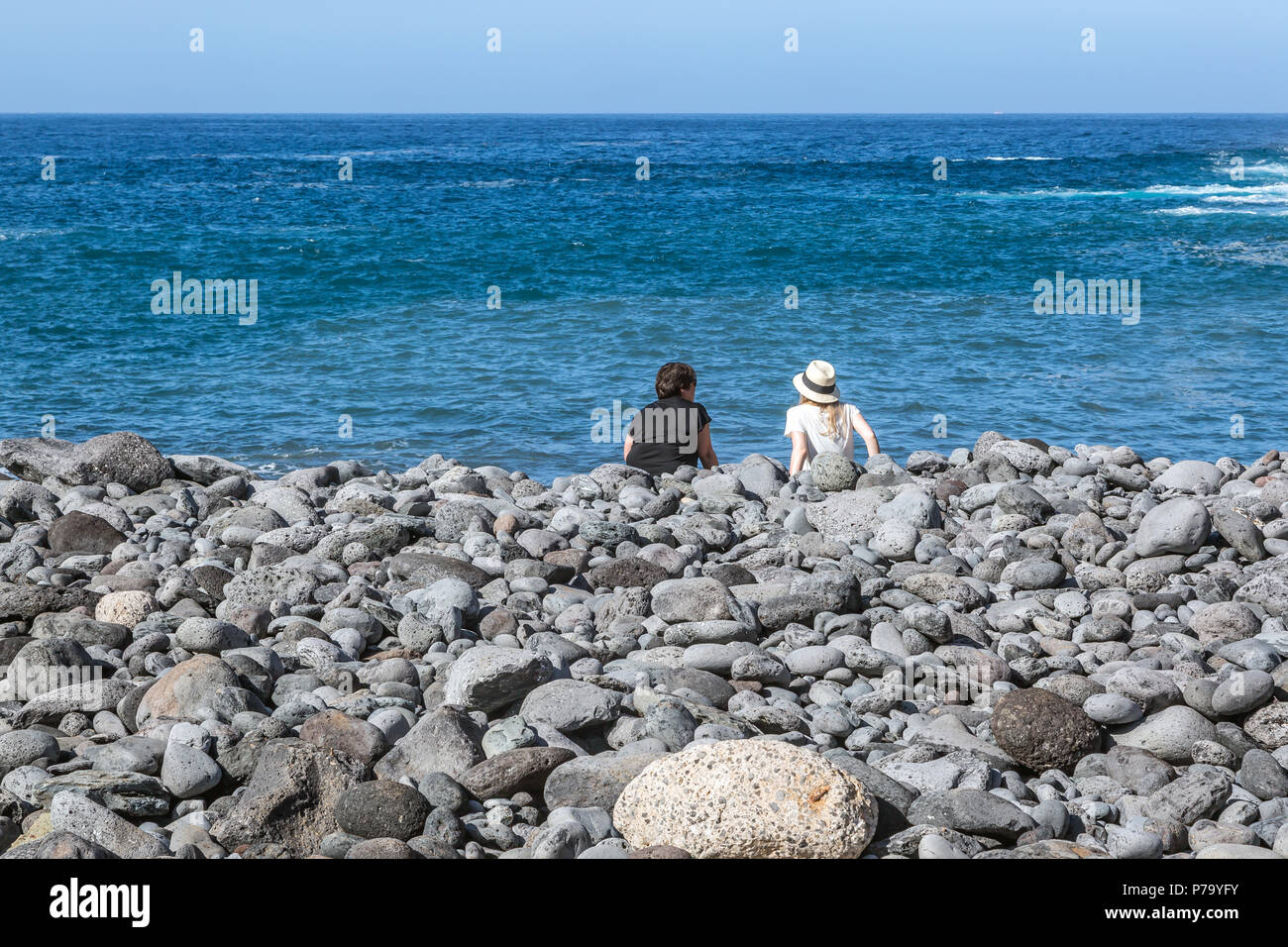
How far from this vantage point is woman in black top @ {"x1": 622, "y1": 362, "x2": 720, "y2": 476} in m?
8.42

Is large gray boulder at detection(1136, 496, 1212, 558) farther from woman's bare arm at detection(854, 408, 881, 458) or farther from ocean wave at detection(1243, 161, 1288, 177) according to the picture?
ocean wave at detection(1243, 161, 1288, 177)

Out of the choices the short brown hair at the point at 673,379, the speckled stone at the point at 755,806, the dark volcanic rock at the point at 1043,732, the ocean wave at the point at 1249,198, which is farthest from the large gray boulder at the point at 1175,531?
the ocean wave at the point at 1249,198

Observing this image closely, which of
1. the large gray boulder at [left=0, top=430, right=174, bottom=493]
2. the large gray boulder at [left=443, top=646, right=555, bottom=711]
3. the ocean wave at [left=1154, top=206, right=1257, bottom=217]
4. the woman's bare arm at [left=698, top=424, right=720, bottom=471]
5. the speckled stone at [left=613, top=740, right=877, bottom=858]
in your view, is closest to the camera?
the speckled stone at [left=613, top=740, right=877, bottom=858]

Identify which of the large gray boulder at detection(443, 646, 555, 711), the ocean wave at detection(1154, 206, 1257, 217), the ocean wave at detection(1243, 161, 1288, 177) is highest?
the ocean wave at detection(1243, 161, 1288, 177)

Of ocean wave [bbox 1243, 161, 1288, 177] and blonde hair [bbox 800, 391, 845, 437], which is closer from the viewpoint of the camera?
blonde hair [bbox 800, 391, 845, 437]

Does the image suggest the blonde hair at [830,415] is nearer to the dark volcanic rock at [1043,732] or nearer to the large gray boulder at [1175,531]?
the large gray boulder at [1175,531]

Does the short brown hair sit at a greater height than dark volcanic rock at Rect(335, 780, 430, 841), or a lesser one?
greater

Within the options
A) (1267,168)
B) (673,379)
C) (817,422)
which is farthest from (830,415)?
(1267,168)

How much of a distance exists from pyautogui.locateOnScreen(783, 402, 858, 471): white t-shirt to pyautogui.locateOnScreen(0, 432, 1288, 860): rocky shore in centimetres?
93

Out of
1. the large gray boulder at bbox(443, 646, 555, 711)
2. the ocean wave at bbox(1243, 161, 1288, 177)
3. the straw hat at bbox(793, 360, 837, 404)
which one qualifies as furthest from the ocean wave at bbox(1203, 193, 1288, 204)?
the large gray boulder at bbox(443, 646, 555, 711)

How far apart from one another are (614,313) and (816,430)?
440 inches

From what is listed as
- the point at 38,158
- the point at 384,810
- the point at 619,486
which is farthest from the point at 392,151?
the point at 384,810

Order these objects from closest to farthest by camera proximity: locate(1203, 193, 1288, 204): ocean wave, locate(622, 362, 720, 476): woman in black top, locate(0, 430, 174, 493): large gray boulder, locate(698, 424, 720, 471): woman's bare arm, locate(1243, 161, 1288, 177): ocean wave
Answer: locate(0, 430, 174, 493): large gray boulder, locate(622, 362, 720, 476): woman in black top, locate(698, 424, 720, 471): woman's bare arm, locate(1203, 193, 1288, 204): ocean wave, locate(1243, 161, 1288, 177): ocean wave
